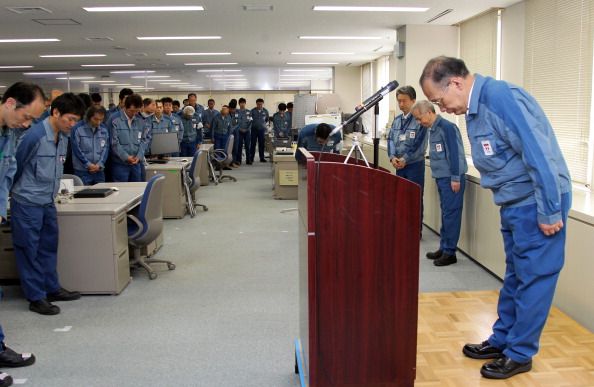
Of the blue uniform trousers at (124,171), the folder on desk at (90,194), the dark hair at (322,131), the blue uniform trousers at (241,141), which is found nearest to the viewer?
the folder on desk at (90,194)

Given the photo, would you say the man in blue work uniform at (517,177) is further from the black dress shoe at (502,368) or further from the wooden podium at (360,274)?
the wooden podium at (360,274)

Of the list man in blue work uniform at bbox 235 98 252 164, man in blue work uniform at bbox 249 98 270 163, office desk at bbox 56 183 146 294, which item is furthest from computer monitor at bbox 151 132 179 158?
man in blue work uniform at bbox 249 98 270 163

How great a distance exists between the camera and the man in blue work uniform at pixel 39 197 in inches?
148

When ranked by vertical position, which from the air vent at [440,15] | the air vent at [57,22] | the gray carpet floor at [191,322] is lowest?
the gray carpet floor at [191,322]

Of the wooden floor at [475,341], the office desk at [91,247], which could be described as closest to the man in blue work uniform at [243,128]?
the office desk at [91,247]

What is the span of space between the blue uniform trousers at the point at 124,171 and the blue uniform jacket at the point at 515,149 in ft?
16.5

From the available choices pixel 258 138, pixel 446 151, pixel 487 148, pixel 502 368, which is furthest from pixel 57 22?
pixel 258 138

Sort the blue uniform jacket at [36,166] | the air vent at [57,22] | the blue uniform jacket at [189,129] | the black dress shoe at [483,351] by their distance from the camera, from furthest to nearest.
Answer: the blue uniform jacket at [189,129], the air vent at [57,22], the blue uniform jacket at [36,166], the black dress shoe at [483,351]

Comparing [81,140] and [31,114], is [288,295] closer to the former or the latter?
[31,114]

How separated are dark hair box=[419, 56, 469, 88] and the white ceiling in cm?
421

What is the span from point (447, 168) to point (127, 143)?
3768mm

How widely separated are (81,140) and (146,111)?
1.92 m

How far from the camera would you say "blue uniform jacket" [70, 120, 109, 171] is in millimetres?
5887

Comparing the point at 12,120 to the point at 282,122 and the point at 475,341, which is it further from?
the point at 282,122
